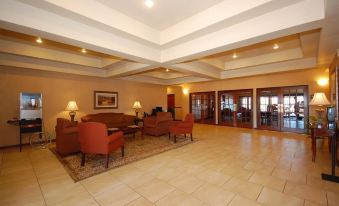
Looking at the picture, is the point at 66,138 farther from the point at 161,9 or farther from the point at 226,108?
the point at 226,108

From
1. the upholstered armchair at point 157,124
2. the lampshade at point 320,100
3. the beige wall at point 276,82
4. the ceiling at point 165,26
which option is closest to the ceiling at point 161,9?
the ceiling at point 165,26

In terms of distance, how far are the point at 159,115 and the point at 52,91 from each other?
397 cm

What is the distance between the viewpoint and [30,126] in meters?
4.82

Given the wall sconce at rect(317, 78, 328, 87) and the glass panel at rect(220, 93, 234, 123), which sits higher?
the wall sconce at rect(317, 78, 328, 87)

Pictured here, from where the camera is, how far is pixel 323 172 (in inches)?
119

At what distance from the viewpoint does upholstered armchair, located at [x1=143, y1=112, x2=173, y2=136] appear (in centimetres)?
600

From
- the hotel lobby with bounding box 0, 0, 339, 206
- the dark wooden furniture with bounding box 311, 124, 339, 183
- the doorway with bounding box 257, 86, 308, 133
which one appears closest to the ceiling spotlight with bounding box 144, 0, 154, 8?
the hotel lobby with bounding box 0, 0, 339, 206

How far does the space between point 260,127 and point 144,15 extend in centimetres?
741

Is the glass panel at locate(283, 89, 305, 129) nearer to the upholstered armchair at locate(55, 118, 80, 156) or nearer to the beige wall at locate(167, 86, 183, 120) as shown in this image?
the beige wall at locate(167, 86, 183, 120)

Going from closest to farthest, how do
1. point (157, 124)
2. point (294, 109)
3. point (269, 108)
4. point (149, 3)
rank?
point (149, 3) < point (157, 124) < point (294, 109) < point (269, 108)

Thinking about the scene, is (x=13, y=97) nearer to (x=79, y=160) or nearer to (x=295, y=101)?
(x=79, y=160)

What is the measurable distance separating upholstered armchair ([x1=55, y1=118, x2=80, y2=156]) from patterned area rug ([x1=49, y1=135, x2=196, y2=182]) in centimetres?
17

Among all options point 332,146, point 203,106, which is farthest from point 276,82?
point 332,146

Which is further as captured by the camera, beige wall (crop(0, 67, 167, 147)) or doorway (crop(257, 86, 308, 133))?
doorway (crop(257, 86, 308, 133))
